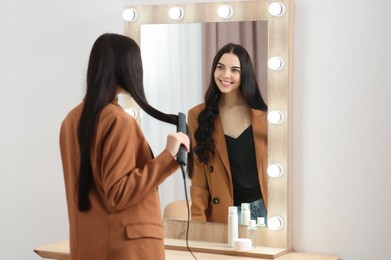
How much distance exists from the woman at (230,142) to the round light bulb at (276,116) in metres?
0.03

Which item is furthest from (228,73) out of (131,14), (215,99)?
(131,14)

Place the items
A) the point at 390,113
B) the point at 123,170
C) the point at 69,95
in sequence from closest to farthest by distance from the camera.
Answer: the point at 123,170 → the point at 390,113 → the point at 69,95

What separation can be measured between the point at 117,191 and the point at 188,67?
86cm

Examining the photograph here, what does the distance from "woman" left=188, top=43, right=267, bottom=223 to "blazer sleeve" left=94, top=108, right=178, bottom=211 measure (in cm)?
64

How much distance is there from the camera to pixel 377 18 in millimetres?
2379

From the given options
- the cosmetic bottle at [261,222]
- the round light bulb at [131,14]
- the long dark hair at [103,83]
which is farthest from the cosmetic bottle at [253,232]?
the round light bulb at [131,14]

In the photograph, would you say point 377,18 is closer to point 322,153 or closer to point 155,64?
point 322,153

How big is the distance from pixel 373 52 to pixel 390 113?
21cm

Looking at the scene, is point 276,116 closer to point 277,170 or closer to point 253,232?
point 277,170

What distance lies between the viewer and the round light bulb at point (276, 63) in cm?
248

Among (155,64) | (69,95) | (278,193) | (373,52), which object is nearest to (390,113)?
(373,52)

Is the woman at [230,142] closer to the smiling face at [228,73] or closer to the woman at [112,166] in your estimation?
the smiling face at [228,73]

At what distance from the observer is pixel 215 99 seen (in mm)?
2590

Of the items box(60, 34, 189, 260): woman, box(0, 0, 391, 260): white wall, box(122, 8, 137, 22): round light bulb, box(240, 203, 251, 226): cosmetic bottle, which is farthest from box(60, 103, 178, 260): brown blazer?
box(122, 8, 137, 22): round light bulb
